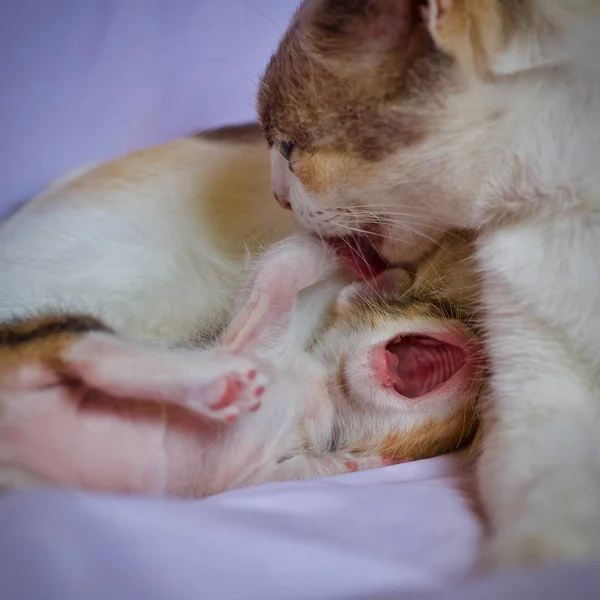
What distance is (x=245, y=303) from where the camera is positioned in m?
1.17

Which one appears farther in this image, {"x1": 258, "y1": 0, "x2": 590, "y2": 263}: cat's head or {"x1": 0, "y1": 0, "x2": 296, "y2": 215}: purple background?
{"x1": 0, "y1": 0, "x2": 296, "y2": 215}: purple background

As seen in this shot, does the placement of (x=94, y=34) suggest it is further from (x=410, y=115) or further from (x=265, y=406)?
(x=265, y=406)

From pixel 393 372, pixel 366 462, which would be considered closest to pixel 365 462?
pixel 366 462

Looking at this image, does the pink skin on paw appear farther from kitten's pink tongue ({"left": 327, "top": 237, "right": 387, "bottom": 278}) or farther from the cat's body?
kitten's pink tongue ({"left": 327, "top": 237, "right": 387, "bottom": 278})

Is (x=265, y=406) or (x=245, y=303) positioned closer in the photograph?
(x=265, y=406)

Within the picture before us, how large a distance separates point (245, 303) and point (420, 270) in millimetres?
319

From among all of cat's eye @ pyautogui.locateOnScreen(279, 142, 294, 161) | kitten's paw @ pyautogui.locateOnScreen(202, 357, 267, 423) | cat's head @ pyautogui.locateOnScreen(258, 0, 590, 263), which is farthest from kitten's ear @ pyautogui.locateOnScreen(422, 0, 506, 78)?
kitten's paw @ pyautogui.locateOnScreen(202, 357, 267, 423)

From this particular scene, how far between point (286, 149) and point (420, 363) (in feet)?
1.43

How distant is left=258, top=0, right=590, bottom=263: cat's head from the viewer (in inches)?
36.2

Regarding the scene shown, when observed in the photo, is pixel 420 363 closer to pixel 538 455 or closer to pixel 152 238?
pixel 538 455

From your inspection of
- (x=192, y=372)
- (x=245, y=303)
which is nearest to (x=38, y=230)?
(x=245, y=303)

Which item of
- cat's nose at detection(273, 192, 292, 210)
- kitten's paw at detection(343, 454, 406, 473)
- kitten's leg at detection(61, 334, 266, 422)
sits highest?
cat's nose at detection(273, 192, 292, 210)

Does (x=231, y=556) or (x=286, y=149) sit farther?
(x=286, y=149)

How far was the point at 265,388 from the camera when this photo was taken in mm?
970
